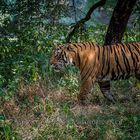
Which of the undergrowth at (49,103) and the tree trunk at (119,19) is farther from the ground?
the tree trunk at (119,19)

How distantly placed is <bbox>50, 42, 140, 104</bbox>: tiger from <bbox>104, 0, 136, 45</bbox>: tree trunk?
3.51 ft

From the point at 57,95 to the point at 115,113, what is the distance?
1044mm

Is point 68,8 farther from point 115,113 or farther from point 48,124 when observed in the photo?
point 48,124

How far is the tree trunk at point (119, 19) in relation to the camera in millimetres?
8336

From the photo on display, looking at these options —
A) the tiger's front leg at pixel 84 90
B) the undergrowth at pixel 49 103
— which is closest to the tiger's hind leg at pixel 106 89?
the undergrowth at pixel 49 103

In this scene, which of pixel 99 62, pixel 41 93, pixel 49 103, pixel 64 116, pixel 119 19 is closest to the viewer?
pixel 64 116

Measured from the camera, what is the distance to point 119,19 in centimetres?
845

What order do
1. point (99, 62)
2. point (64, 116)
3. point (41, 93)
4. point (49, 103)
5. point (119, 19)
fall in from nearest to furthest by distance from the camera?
1. point (64, 116)
2. point (49, 103)
3. point (41, 93)
4. point (99, 62)
5. point (119, 19)

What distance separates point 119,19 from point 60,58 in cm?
187

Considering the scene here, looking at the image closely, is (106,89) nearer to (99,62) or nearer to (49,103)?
(99,62)

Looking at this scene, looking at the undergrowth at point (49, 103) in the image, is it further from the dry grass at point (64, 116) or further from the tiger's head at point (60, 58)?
the tiger's head at point (60, 58)

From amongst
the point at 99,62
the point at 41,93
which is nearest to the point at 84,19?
the point at 99,62

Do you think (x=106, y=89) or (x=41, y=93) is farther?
(x=106, y=89)

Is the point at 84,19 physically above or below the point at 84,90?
above
